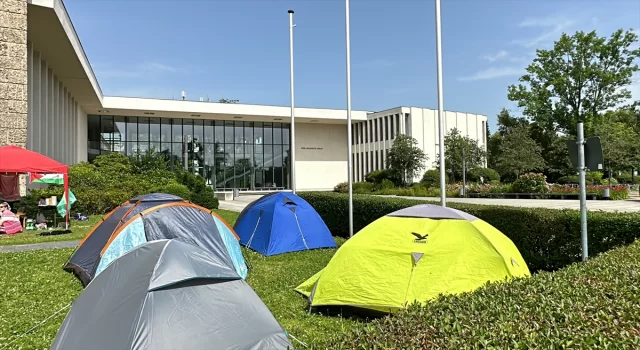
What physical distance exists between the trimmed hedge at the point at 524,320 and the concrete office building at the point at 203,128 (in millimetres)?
18894

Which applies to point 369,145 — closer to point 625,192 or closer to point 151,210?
point 625,192

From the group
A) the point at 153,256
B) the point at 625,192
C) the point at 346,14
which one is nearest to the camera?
the point at 153,256

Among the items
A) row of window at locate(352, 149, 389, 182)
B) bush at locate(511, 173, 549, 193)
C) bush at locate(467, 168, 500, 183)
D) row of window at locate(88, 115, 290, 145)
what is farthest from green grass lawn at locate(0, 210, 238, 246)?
bush at locate(467, 168, 500, 183)

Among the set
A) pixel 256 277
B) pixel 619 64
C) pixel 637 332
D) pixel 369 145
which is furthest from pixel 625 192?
pixel 637 332

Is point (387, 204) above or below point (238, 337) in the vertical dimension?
above

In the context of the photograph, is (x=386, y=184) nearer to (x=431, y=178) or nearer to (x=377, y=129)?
(x=431, y=178)

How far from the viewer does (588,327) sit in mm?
2586

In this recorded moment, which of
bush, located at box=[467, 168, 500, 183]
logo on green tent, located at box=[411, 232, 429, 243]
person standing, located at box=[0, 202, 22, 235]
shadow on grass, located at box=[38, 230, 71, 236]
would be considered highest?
bush, located at box=[467, 168, 500, 183]

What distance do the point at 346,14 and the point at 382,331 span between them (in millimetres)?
11369

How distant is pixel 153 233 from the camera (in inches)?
283

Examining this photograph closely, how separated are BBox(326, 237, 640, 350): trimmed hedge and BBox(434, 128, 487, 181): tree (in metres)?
31.7

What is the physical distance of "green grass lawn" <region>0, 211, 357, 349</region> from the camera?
5.05m

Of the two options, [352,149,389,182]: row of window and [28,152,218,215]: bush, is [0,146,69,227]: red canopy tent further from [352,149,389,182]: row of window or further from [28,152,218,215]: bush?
[352,149,389,182]: row of window

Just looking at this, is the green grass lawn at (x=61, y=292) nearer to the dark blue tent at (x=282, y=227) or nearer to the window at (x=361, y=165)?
the dark blue tent at (x=282, y=227)
